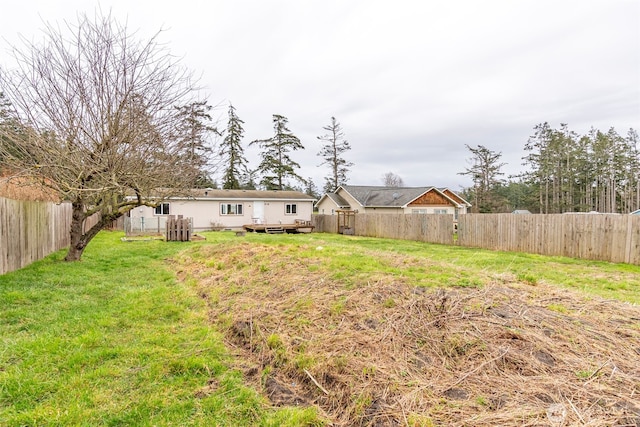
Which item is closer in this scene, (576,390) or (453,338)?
(576,390)

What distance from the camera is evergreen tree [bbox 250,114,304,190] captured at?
36.6 m

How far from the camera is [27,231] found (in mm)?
7703

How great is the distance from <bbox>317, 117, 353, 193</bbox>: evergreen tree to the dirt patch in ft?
111

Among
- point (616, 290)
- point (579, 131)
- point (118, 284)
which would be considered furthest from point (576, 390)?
point (579, 131)

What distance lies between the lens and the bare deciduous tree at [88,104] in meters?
7.16

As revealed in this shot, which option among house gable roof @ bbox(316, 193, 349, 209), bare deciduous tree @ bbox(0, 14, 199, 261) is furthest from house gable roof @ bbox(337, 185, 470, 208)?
bare deciduous tree @ bbox(0, 14, 199, 261)

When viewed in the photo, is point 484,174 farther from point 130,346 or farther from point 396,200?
point 130,346

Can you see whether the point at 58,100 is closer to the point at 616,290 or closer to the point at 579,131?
the point at 616,290

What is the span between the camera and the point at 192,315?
15.8ft

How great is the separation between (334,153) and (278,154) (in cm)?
657

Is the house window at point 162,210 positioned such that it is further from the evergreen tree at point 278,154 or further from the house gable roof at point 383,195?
the evergreen tree at point 278,154

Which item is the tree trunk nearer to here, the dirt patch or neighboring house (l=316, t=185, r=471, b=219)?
the dirt patch

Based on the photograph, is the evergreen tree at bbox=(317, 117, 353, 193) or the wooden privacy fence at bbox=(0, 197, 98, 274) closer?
the wooden privacy fence at bbox=(0, 197, 98, 274)

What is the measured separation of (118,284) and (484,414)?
6.69 meters
